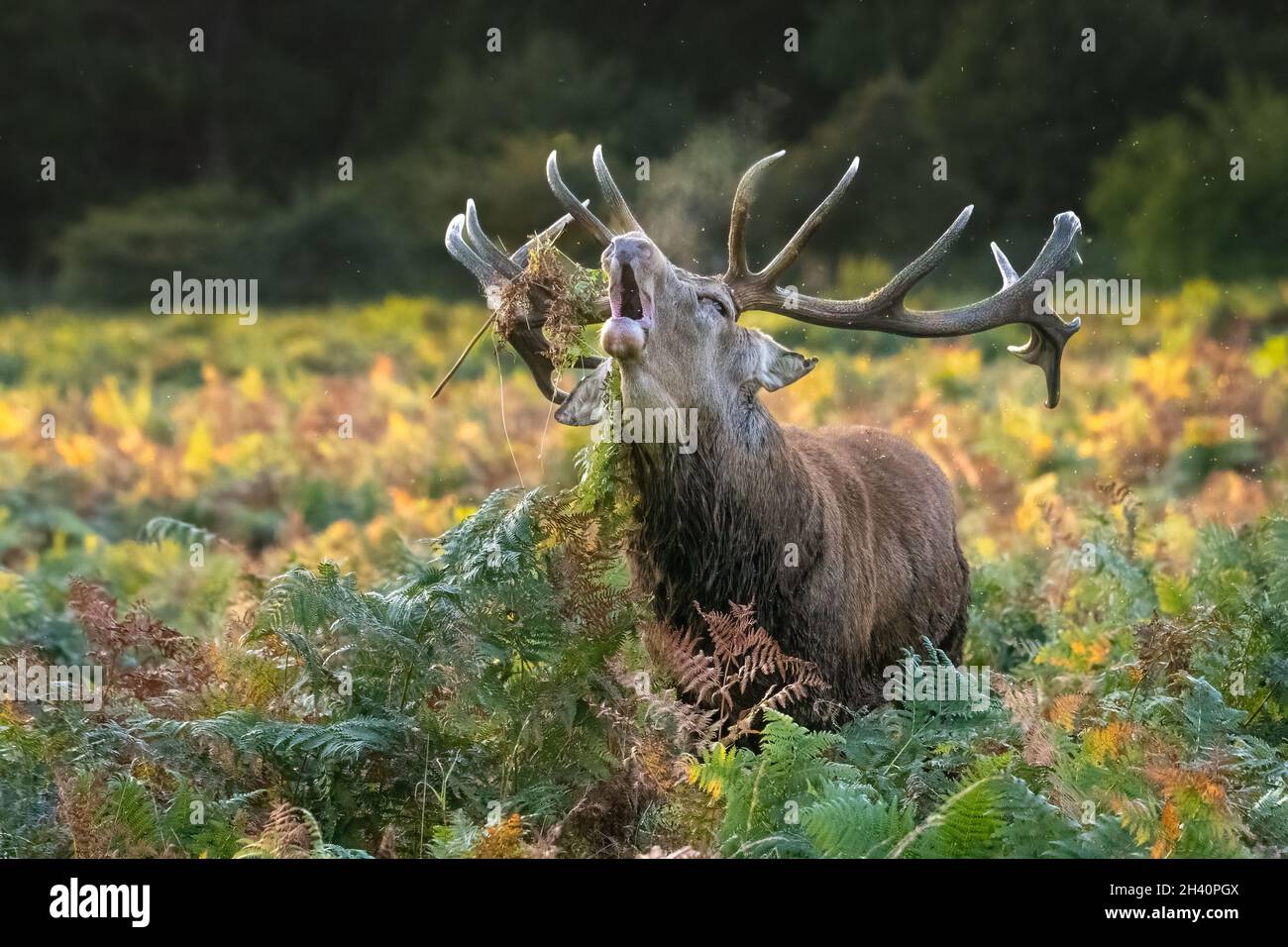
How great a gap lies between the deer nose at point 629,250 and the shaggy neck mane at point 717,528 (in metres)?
0.78

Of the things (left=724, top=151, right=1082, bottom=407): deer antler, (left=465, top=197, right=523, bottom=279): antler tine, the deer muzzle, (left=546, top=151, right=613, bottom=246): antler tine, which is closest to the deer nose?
the deer muzzle

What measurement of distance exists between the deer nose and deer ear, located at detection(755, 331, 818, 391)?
1.04 meters

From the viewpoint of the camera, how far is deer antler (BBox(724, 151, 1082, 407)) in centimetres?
709

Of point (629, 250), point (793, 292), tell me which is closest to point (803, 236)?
point (793, 292)

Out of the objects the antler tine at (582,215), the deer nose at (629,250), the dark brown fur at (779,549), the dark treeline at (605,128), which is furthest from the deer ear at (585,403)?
the dark treeline at (605,128)

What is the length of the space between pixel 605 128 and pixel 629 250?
900 inches

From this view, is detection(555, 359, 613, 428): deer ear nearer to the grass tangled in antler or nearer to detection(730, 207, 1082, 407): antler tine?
the grass tangled in antler

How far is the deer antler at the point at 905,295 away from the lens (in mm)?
7094

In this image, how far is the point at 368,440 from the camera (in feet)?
53.8

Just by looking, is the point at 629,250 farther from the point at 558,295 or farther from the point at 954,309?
the point at 954,309

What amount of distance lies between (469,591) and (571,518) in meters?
0.49

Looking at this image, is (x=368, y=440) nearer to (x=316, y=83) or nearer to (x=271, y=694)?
(x=271, y=694)

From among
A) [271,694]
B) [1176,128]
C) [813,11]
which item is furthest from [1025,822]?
[813,11]

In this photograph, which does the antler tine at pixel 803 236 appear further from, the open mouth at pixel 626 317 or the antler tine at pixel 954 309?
the open mouth at pixel 626 317
